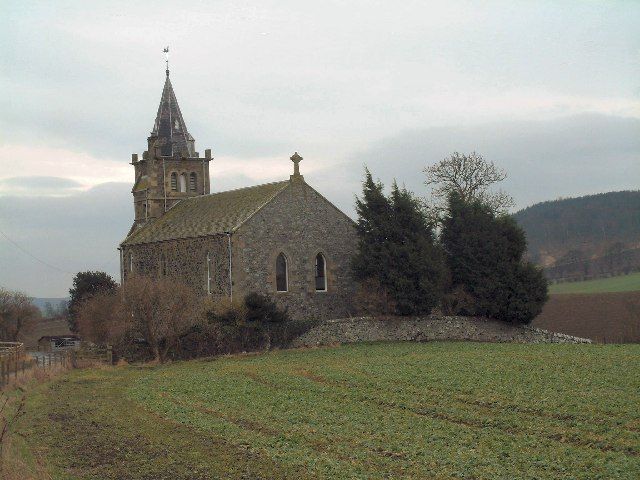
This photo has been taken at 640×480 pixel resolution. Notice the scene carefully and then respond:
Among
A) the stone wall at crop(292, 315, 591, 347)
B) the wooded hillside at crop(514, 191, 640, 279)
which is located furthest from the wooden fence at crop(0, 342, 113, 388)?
the wooded hillside at crop(514, 191, 640, 279)

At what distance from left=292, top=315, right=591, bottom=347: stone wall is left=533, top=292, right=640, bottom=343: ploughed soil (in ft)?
11.1

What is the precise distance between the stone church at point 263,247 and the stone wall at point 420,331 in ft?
7.35

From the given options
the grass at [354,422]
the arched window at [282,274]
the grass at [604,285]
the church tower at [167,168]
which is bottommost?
the grass at [354,422]

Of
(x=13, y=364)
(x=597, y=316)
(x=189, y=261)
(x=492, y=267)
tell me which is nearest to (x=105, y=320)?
(x=189, y=261)

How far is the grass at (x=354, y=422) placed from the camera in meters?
15.4

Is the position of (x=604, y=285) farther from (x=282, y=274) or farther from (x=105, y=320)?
(x=105, y=320)

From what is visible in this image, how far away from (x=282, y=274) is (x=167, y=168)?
47.4 ft

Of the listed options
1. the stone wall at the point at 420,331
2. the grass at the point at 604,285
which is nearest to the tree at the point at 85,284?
the stone wall at the point at 420,331

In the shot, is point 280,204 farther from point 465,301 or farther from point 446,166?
point 446,166

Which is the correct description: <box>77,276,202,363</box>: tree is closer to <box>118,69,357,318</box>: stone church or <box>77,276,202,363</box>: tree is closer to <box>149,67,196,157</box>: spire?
<box>118,69,357,318</box>: stone church

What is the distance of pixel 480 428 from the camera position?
60.1 feet

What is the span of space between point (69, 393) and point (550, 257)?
72.8 m

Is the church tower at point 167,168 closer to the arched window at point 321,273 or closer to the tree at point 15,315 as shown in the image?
the arched window at point 321,273

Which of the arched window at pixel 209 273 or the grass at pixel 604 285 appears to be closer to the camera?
the arched window at pixel 209 273
